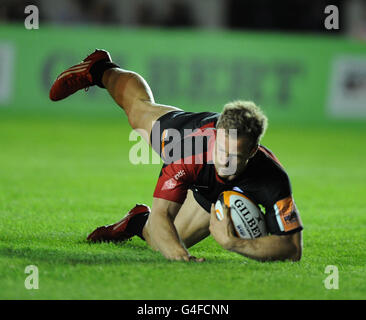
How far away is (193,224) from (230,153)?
1.26 m

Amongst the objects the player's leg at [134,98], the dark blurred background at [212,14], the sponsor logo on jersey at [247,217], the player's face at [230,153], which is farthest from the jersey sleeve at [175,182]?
the dark blurred background at [212,14]

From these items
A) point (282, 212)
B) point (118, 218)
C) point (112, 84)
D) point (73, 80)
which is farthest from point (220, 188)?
point (73, 80)

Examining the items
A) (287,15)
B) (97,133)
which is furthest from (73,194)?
(287,15)

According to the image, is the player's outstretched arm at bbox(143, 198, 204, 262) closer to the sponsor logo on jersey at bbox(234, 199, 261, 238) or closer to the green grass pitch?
the green grass pitch

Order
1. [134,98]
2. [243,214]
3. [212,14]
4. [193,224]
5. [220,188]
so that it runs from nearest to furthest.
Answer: [243,214] < [220,188] < [193,224] < [134,98] < [212,14]

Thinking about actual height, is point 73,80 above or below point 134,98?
above

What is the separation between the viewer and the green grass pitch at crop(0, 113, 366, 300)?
5000 millimetres

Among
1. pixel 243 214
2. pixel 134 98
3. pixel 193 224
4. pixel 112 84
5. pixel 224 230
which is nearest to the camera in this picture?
pixel 224 230

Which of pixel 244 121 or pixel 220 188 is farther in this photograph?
pixel 220 188

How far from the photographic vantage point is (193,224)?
21.1ft

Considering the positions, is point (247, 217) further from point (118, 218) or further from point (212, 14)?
point (212, 14)

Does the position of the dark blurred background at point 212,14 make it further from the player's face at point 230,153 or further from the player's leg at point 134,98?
the player's face at point 230,153

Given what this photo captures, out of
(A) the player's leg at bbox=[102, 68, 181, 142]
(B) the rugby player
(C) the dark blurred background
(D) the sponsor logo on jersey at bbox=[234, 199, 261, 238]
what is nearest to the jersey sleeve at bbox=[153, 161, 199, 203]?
(B) the rugby player
